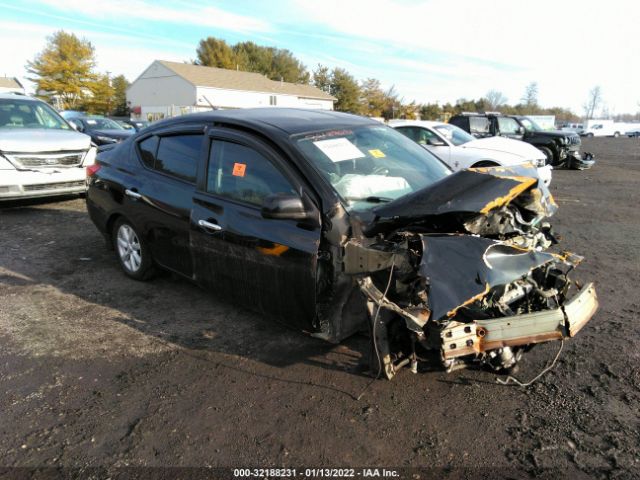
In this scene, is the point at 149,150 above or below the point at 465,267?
above

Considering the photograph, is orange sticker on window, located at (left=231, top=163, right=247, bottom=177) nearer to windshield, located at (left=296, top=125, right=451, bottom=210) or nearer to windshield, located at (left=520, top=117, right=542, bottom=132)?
windshield, located at (left=296, top=125, right=451, bottom=210)

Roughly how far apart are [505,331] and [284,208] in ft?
4.98

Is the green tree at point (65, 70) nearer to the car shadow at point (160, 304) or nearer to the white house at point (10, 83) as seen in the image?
the white house at point (10, 83)

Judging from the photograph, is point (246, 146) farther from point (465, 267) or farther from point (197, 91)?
point (197, 91)

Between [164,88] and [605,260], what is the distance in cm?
5506

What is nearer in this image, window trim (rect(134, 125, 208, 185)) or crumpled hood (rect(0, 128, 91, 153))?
window trim (rect(134, 125, 208, 185))

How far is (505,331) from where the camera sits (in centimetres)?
263

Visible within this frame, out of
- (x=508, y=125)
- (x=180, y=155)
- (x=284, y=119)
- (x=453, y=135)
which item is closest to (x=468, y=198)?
(x=284, y=119)

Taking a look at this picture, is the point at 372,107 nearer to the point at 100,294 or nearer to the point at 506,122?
the point at 506,122

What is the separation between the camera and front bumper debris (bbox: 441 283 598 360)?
2586mm

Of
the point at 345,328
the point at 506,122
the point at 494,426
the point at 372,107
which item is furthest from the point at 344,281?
the point at 372,107

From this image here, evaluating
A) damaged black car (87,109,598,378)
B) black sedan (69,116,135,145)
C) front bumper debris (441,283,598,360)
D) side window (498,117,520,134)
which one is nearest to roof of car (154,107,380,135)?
damaged black car (87,109,598,378)

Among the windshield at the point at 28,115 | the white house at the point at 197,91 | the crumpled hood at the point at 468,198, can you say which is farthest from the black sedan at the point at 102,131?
the white house at the point at 197,91

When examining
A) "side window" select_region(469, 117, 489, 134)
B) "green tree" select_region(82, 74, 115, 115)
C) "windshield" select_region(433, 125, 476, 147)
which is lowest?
"windshield" select_region(433, 125, 476, 147)
